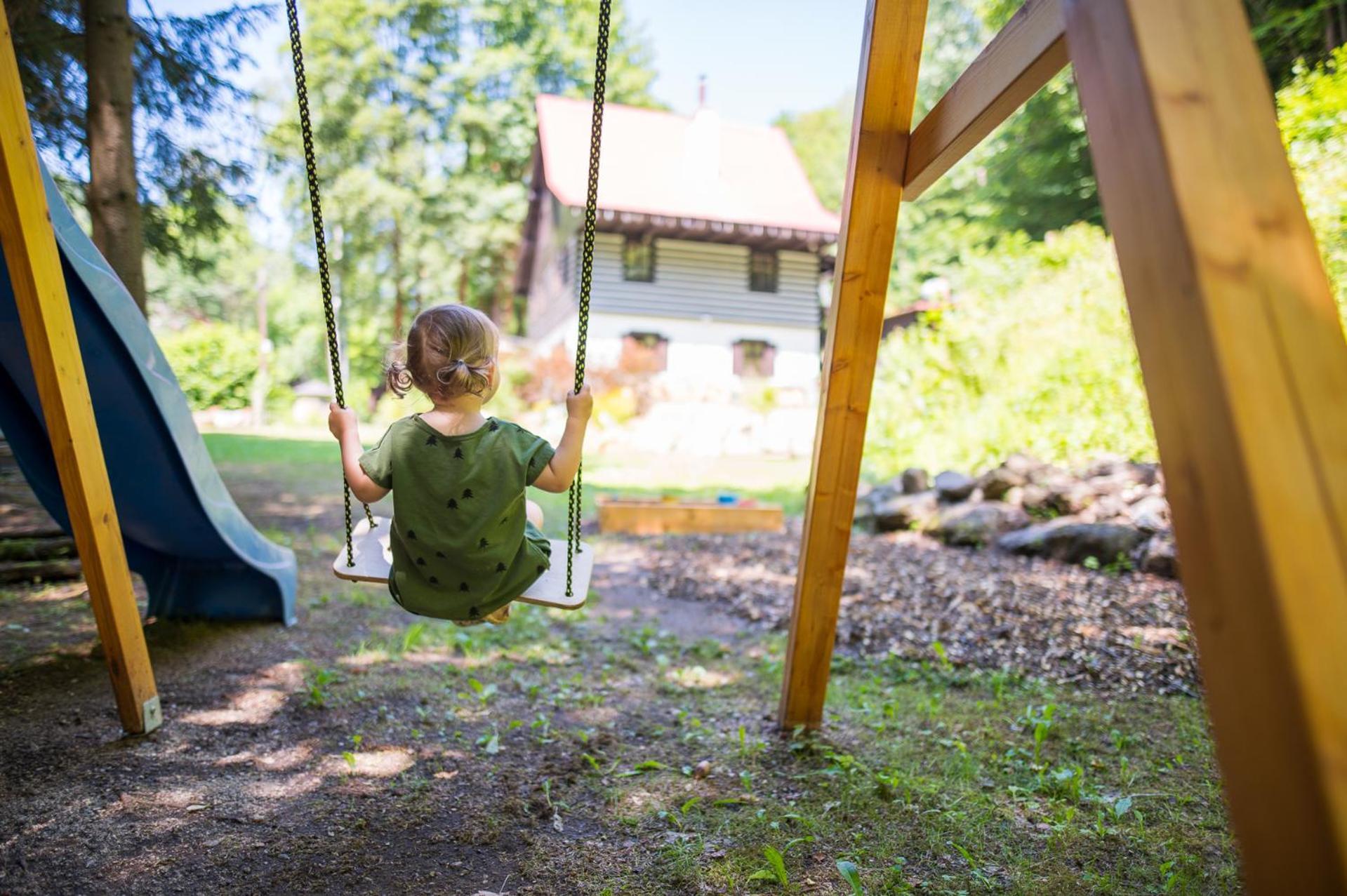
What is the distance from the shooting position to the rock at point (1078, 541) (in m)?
5.84

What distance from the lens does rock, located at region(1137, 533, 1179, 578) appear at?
17.8ft

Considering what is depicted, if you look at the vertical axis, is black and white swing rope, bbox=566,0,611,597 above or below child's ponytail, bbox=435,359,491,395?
above

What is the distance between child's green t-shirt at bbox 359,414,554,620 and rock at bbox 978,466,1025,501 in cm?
590

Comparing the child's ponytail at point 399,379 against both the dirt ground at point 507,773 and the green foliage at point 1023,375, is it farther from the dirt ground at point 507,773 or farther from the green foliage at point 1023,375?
the green foliage at point 1023,375

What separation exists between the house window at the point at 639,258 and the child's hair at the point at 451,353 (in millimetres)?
18626

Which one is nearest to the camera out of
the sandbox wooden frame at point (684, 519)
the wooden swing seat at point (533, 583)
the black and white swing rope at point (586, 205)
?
the black and white swing rope at point (586, 205)

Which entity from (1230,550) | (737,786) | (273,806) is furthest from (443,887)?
(1230,550)

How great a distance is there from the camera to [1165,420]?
1.21m

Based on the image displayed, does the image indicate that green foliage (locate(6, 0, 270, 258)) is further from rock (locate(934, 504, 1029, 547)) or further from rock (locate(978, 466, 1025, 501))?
rock (locate(978, 466, 1025, 501))

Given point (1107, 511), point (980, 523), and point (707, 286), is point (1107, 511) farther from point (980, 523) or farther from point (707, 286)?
point (707, 286)

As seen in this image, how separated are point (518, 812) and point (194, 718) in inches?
58.3

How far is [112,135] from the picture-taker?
17.7 ft

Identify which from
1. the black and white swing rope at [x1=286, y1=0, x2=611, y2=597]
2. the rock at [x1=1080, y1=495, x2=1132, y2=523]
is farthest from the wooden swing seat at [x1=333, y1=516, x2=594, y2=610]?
the rock at [x1=1080, y1=495, x2=1132, y2=523]

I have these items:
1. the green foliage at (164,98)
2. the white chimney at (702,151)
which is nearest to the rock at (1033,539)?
the green foliage at (164,98)
